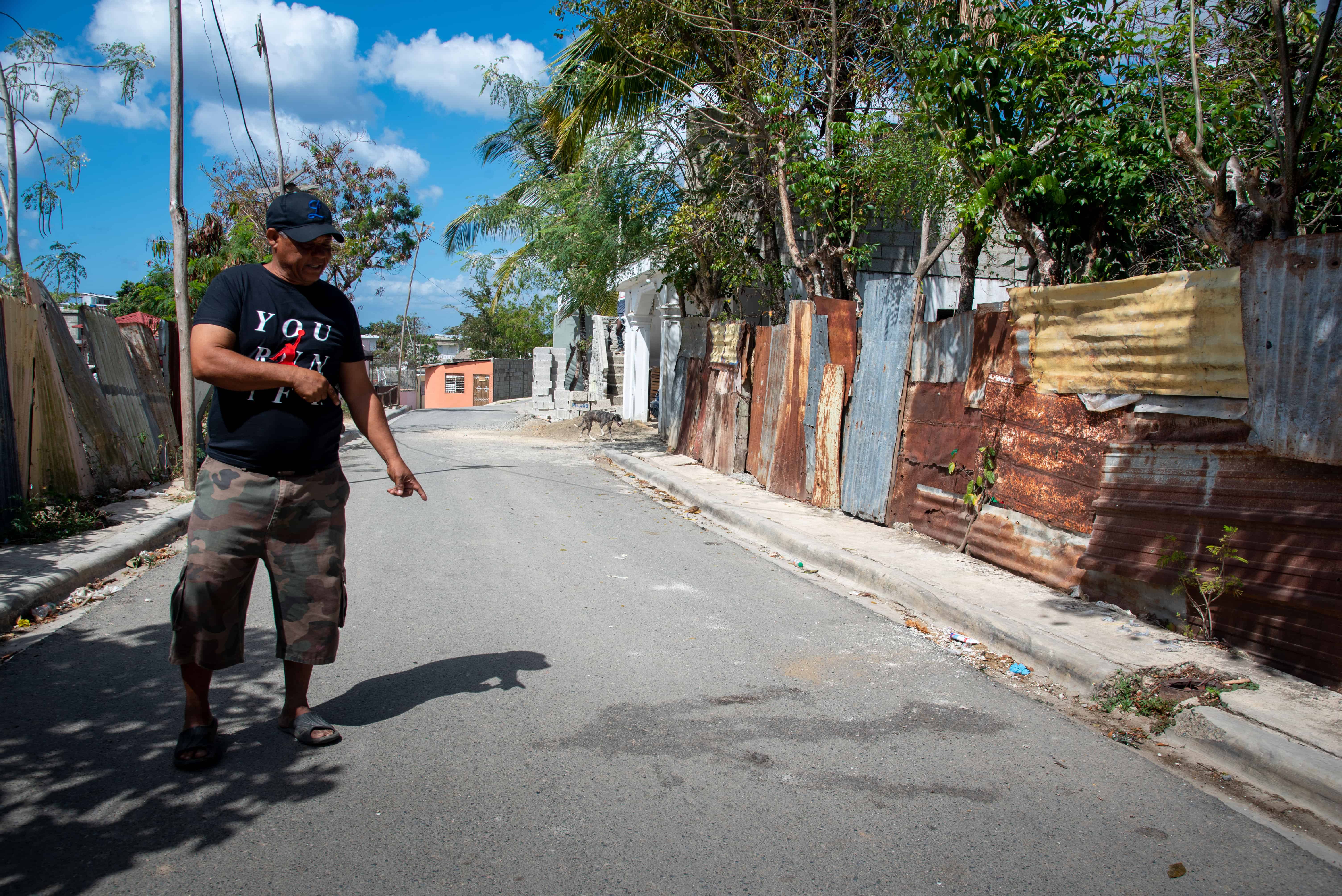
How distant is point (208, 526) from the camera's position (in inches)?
122

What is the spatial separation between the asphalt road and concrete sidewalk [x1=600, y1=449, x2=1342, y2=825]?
0.35 m

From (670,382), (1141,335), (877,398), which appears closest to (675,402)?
(670,382)

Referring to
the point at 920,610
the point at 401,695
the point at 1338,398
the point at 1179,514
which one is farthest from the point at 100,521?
the point at 1338,398

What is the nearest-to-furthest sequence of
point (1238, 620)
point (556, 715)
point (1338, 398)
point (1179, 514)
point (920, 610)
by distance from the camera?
point (556, 715) → point (1338, 398) → point (1238, 620) → point (1179, 514) → point (920, 610)

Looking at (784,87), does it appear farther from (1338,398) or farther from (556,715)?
(556,715)

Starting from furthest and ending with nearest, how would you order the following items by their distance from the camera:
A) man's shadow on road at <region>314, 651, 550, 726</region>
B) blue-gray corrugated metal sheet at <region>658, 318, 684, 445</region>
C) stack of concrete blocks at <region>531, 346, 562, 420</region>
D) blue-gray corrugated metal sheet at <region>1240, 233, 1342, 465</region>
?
1. stack of concrete blocks at <region>531, 346, 562, 420</region>
2. blue-gray corrugated metal sheet at <region>658, 318, 684, 445</region>
3. blue-gray corrugated metal sheet at <region>1240, 233, 1342, 465</region>
4. man's shadow on road at <region>314, 651, 550, 726</region>

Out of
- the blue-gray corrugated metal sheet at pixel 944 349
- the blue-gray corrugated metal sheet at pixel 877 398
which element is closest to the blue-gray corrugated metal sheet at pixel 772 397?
the blue-gray corrugated metal sheet at pixel 877 398

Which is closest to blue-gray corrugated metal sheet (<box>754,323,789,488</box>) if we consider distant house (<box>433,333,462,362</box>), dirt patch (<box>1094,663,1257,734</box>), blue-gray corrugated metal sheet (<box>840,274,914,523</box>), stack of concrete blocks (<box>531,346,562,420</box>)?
blue-gray corrugated metal sheet (<box>840,274,914,523</box>)

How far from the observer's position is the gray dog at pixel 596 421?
63.2 feet

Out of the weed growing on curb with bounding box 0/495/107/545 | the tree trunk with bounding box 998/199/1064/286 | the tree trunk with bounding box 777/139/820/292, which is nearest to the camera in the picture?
the weed growing on curb with bounding box 0/495/107/545

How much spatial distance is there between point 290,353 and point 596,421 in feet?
54.7

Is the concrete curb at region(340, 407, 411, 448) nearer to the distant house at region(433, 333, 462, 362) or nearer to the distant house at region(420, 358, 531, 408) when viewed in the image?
the distant house at region(420, 358, 531, 408)

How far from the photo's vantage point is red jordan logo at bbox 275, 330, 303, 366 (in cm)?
321

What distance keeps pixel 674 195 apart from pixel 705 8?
3.99 meters
